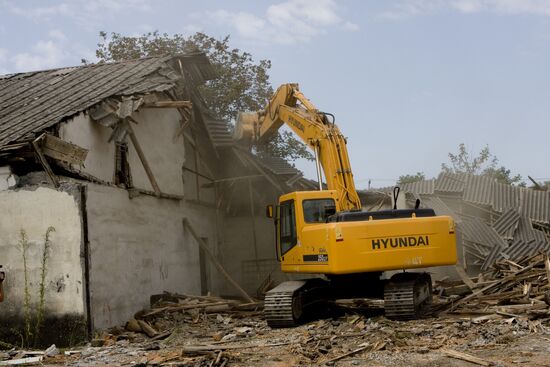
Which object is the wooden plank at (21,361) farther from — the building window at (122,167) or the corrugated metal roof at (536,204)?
the corrugated metal roof at (536,204)

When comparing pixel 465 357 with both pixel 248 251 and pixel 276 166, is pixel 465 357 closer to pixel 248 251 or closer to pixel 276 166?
pixel 276 166

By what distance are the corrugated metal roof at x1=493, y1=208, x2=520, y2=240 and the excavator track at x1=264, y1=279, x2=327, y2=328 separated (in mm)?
11962

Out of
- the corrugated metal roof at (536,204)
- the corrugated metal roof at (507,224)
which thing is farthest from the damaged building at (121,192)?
the corrugated metal roof at (536,204)

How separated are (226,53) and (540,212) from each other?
1551cm

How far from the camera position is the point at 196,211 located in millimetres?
17422

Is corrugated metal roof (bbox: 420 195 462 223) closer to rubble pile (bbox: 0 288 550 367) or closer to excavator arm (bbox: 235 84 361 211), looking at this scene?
rubble pile (bbox: 0 288 550 367)

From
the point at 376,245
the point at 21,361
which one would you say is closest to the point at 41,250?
the point at 21,361

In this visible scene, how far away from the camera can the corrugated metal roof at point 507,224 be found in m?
21.7

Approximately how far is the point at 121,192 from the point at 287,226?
3604mm

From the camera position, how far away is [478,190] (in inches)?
926

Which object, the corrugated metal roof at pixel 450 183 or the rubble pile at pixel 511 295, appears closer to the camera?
the rubble pile at pixel 511 295

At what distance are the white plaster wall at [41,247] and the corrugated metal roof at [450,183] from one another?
15.9 m

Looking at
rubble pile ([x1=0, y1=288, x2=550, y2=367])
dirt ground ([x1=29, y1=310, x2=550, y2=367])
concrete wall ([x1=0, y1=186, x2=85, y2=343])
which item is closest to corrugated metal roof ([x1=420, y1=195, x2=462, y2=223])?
rubble pile ([x1=0, y1=288, x2=550, y2=367])

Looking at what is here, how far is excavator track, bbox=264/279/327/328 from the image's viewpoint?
1108 cm
